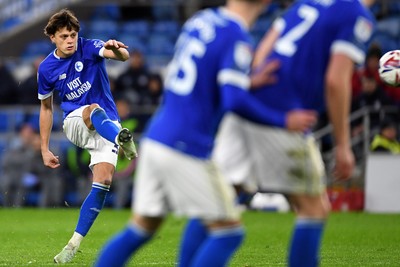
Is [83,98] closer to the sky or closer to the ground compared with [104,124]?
closer to the sky

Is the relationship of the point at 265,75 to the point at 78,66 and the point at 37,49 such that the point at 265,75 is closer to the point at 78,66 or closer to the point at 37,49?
the point at 78,66

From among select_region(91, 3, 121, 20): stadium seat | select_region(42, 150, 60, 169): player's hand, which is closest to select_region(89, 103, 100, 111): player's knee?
select_region(42, 150, 60, 169): player's hand

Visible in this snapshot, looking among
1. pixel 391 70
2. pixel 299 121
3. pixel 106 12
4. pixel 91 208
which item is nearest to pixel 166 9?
pixel 106 12

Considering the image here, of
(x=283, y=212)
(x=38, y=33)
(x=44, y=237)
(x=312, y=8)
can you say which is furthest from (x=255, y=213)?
(x=312, y=8)

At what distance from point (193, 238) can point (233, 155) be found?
0.56 metres

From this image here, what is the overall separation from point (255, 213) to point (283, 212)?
61 centimetres

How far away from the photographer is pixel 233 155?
21.5 feet

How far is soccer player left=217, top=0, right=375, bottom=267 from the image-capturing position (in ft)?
20.8

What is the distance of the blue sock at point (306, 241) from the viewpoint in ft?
21.0

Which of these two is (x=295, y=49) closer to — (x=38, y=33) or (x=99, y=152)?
(x=99, y=152)

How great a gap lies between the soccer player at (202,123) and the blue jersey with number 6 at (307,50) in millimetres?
535

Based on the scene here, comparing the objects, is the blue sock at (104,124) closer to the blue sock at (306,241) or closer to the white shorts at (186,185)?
the blue sock at (306,241)

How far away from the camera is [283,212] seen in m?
19.4

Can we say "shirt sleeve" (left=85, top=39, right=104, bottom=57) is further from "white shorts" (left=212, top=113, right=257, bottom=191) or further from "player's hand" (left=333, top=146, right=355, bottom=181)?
"player's hand" (left=333, top=146, right=355, bottom=181)
